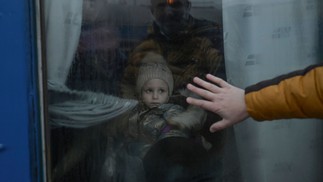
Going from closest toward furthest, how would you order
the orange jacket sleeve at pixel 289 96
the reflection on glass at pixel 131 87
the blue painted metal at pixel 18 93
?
→ the orange jacket sleeve at pixel 289 96
the blue painted metal at pixel 18 93
the reflection on glass at pixel 131 87

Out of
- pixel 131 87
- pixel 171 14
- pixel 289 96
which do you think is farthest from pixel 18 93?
pixel 289 96

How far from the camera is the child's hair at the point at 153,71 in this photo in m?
1.64

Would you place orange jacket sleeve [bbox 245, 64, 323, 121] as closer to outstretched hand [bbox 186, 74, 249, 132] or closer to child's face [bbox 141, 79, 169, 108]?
outstretched hand [bbox 186, 74, 249, 132]

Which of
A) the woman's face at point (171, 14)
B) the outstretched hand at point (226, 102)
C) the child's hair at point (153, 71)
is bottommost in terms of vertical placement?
the outstretched hand at point (226, 102)

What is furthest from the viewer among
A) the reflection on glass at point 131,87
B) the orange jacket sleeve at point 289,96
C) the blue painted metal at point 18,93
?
the reflection on glass at point 131,87

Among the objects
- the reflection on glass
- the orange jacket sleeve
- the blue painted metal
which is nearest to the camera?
the orange jacket sleeve

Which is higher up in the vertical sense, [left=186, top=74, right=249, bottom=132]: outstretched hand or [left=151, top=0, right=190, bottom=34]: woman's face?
[left=151, top=0, right=190, bottom=34]: woman's face

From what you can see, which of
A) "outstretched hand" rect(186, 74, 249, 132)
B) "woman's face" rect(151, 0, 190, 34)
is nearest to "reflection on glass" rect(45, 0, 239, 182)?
"woman's face" rect(151, 0, 190, 34)

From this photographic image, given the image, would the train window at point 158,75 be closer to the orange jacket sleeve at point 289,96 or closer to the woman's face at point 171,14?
the woman's face at point 171,14

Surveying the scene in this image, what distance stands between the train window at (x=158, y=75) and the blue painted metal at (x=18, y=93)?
0.25ft

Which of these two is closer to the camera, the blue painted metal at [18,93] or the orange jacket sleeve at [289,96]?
the orange jacket sleeve at [289,96]

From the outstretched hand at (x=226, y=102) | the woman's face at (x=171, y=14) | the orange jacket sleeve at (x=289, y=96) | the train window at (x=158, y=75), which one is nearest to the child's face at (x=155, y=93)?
the train window at (x=158, y=75)

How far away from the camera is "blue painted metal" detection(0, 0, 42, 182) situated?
143cm

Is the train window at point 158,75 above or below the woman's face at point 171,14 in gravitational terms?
below
